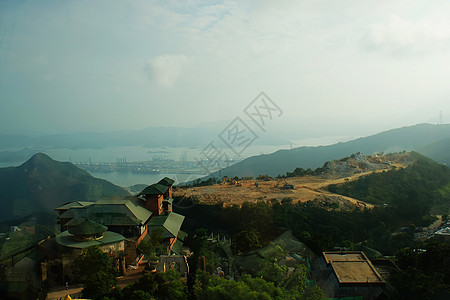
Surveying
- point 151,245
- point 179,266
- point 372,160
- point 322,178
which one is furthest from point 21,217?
point 372,160

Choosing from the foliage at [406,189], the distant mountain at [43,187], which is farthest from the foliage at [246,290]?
the distant mountain at [43,187]

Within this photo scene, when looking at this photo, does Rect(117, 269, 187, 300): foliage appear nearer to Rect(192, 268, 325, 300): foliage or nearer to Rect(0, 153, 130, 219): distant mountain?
Rect(192, 268, 325, 300): foliage

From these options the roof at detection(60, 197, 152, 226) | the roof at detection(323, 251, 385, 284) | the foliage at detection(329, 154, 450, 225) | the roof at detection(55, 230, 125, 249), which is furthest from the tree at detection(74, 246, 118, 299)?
the foliage at detection(329, 154, 450, 225)

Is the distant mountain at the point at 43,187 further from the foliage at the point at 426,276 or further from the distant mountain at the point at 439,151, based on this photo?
the distant mountain at the point at 439,151

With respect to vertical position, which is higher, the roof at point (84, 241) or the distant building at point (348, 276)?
the roof at point (84, 241)

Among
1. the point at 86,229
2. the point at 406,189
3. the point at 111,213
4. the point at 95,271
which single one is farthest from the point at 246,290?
the point at 406,189

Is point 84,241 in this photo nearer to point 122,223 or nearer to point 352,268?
point 122,223
